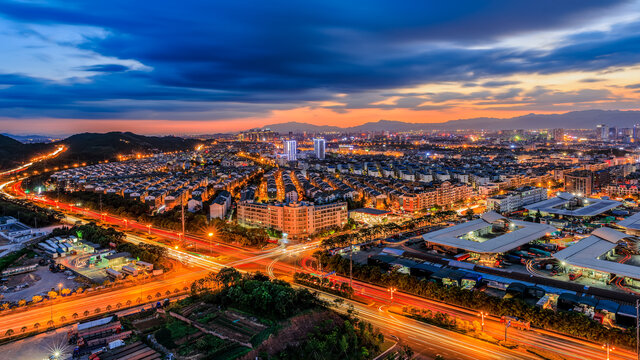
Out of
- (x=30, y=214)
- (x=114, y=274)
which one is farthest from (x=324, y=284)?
(x=30, y=214)

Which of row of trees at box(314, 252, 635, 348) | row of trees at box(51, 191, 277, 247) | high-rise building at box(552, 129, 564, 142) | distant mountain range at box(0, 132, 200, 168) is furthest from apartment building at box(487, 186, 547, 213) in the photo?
high-rise building at box(552, 129, 564, 142)

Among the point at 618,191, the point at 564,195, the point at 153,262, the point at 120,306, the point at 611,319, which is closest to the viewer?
the point at 611,319

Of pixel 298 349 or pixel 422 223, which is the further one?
pixel 422 223

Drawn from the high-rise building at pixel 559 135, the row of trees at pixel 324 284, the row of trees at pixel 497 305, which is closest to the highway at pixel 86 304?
the row of trees at pixel 324 284

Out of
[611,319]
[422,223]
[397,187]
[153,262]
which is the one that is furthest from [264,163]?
[611,319]

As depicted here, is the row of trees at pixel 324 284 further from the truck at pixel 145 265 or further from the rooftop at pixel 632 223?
the rooftop at pixel 632 223

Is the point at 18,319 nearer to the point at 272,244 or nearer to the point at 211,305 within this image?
the point at 211,305

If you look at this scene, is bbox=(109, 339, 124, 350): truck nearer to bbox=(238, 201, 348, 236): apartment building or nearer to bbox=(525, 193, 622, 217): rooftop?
bbox=(238, 201, 348, 236): apartment building
